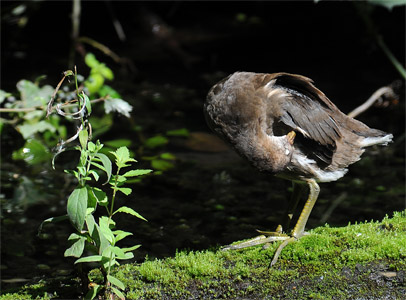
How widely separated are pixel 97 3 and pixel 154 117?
4.36 m

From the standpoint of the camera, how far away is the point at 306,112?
393 centimetres

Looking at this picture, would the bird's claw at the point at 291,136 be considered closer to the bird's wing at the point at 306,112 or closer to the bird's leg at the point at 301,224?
the bird's wing at the point at 306,112

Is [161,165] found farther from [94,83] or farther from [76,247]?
[76,247]

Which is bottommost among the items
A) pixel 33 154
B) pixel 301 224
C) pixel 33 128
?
pixel 33 154

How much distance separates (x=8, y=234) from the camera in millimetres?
4992

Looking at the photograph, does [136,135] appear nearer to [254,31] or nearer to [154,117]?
[154,117]

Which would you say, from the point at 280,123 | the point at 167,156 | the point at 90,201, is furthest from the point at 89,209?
the point at 167,156

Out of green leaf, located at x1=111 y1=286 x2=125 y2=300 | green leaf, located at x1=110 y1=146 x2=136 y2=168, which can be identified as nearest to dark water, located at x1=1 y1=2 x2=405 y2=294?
green leaf, located at x1=111 y1=286 x2=125 y2=300

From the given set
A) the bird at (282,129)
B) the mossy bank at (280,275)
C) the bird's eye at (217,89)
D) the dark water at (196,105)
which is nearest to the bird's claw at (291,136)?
the bird at (282,129)

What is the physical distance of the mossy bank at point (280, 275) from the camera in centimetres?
335

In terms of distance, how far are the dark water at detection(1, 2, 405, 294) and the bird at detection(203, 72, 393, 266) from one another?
0.94 meters

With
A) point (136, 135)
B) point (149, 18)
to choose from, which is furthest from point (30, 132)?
point (149, 18)

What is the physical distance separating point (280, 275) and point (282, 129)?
1.03 meters

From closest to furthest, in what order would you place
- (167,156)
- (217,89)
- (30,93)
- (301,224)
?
(217,89)
(301,224)
(30,93)
(167,156)
